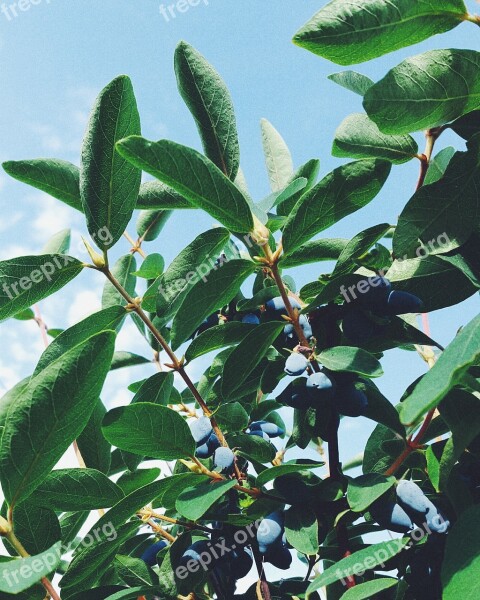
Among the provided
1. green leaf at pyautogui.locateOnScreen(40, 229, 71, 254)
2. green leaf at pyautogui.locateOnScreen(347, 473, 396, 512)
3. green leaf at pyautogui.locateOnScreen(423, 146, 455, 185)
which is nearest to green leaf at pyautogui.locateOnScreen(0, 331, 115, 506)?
green leaf at pyautogui.locateOnScreen(347, 473, 396, 512)

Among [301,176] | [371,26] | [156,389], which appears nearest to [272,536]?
[156,389]

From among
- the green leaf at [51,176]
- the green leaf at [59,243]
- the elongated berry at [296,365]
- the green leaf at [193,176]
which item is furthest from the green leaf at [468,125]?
the green leaf at [59,243]

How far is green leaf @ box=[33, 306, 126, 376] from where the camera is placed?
1.12 m

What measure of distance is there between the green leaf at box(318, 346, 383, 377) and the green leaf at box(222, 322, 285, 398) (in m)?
0.11

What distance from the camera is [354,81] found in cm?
122

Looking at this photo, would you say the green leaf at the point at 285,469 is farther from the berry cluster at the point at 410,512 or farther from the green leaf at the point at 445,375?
the green leaf at the point at 445,375

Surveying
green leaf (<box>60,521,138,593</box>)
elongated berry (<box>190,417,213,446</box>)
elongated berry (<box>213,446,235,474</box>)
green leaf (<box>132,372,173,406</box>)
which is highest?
green leaf (<box>132,372,173,406</box>)

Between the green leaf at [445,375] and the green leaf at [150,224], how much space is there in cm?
120

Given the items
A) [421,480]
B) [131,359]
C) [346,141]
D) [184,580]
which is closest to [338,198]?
[346,141]

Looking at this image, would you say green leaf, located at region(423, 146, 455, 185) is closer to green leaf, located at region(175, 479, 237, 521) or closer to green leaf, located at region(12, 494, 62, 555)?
green leaf, located at region(175, 479, 237, 521)

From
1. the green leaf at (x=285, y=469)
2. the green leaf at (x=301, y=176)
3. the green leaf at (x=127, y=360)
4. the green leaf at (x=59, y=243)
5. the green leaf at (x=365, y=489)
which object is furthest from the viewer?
the green leaf at (x=59, y=243)

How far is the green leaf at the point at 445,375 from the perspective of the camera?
0.60 metres

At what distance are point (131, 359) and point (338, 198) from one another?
90 cm

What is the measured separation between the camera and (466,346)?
68cm
